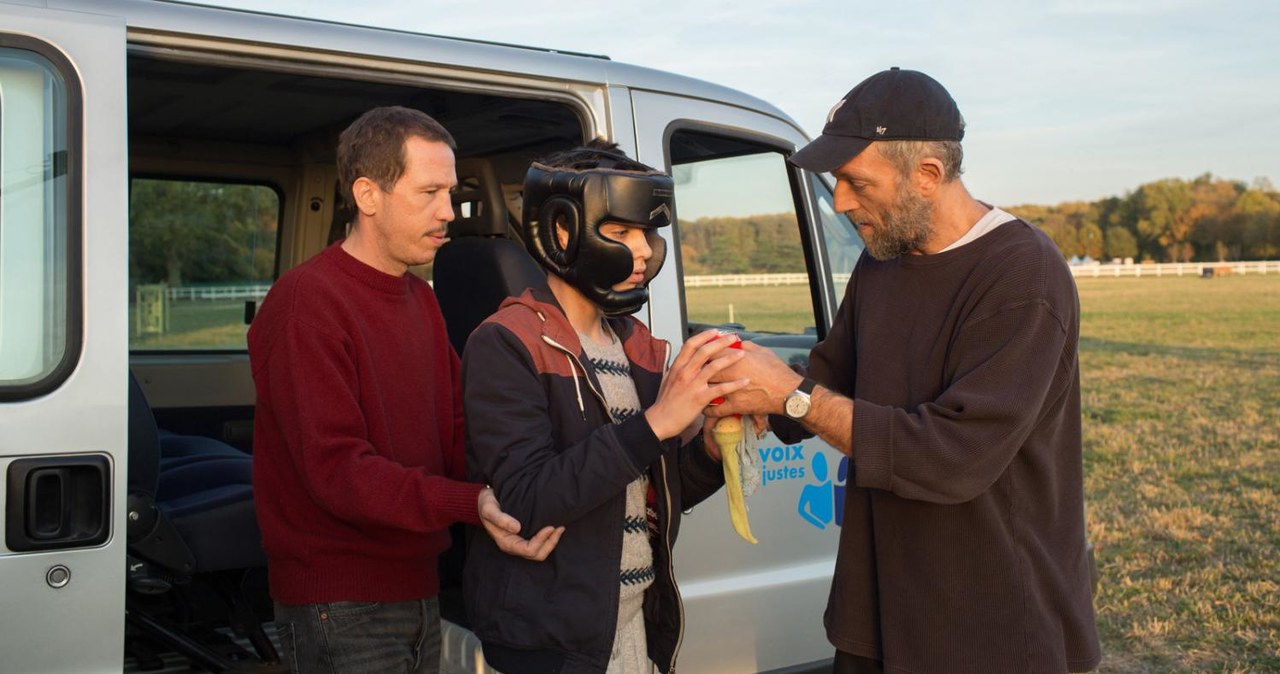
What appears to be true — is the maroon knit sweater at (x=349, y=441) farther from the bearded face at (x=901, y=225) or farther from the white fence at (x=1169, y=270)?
the white fence at (x=1169, y=270)

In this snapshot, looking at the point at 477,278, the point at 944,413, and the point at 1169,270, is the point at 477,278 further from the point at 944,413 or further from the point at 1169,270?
the point at 1169,270

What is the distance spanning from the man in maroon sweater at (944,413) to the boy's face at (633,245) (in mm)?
256

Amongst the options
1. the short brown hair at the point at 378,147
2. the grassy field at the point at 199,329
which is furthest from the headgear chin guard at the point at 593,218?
the grassy field at the point at 199,329

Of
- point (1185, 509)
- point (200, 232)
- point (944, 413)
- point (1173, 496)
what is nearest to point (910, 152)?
point (944, 413)

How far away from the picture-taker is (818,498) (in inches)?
152

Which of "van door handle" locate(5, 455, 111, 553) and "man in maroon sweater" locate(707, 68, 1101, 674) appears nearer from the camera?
"man in maroon sweater" locate(707, 68, 1101, 674)

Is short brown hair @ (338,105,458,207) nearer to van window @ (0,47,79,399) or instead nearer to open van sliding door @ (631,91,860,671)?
van window @ (0,47,79,399)

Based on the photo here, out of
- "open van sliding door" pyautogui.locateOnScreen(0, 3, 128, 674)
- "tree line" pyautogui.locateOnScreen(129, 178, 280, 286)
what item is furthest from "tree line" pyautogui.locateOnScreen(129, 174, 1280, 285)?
"open van sliding door" pyautogui.locateOnScreen(0, 3, 128, 674)

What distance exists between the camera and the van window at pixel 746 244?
3938 mm

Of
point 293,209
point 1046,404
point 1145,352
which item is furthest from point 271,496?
point 1145,352

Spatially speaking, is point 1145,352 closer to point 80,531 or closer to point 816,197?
point 816,197

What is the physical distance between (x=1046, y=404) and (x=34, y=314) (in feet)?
6.79

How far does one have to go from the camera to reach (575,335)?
7.82ft

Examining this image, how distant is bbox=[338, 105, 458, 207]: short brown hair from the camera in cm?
270
